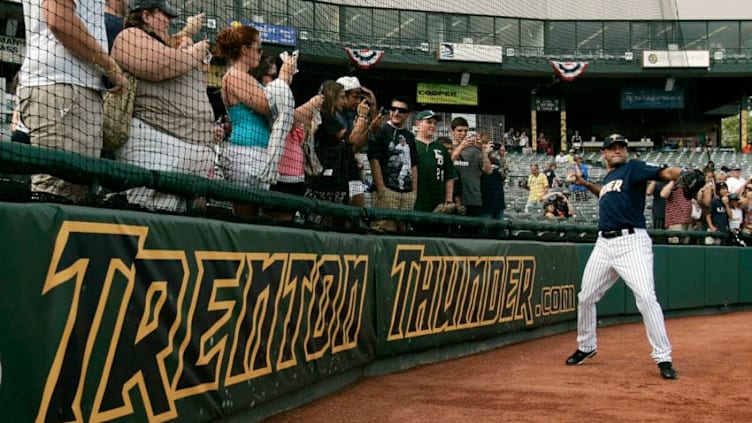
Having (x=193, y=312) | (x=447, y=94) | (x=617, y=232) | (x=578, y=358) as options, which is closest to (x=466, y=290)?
(x=578, y=358)

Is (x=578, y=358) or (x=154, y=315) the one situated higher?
(x=154, y=315)

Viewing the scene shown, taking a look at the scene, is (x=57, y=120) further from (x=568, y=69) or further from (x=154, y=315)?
(x=568, y=69)

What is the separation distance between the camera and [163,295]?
3.52m

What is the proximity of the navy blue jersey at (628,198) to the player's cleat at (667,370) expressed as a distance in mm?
1113

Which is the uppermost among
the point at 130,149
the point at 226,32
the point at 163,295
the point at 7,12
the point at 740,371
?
the point at 7,12

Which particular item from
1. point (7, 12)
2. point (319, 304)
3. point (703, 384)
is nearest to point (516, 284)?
point (703, 384)

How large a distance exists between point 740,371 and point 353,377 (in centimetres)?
306

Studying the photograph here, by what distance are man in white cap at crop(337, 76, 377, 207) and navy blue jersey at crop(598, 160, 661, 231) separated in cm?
202

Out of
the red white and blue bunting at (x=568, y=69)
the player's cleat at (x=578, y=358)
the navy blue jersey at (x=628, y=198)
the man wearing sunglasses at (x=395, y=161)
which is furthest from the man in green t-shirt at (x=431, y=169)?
the red white and blue bunting at (x=568, y=69)

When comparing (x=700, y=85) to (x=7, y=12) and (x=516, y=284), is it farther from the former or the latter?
(x=516, y=284)

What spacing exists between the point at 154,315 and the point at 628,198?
4.46 m

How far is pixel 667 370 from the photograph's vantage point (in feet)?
20.6

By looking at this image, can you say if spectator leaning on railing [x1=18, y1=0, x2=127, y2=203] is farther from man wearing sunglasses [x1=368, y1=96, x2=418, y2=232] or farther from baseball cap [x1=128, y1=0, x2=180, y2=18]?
man wearing sunglasses [x1=368, y1=96, x2=418, y2=232]

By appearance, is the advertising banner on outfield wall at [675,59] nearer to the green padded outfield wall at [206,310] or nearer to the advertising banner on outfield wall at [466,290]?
the advertising banner on outfield wall at [466,290]
